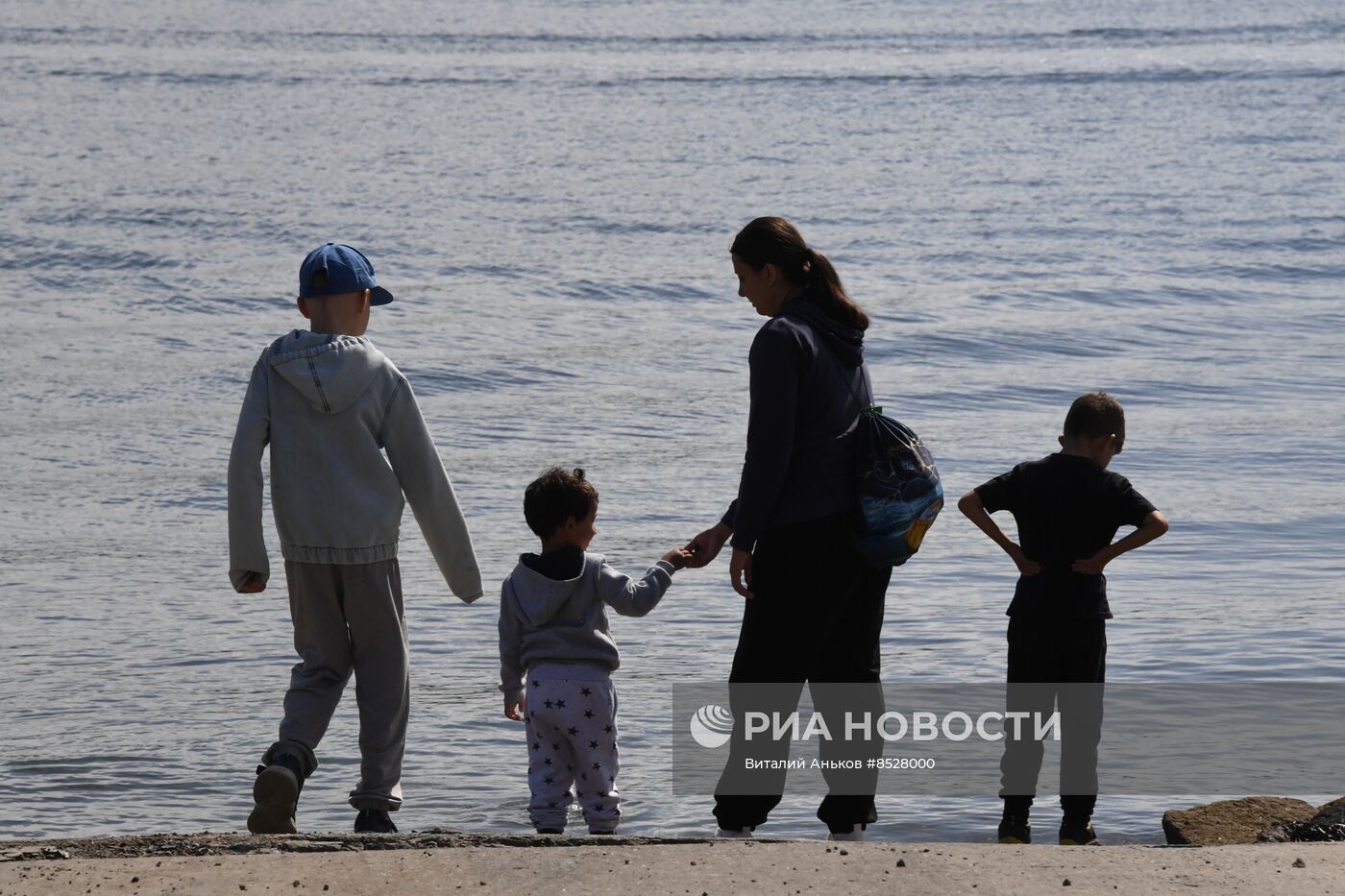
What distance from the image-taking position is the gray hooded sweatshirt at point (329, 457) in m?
4.52

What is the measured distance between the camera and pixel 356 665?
185 inches

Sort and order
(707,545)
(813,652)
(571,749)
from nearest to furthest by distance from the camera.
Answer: (813,652), (707,545), (571,749)

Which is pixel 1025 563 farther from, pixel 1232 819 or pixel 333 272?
pixel 333 272

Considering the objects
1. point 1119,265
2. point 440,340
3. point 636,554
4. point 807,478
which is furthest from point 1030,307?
point 807,478

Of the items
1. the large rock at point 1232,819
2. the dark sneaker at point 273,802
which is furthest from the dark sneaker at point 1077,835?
the dark sneaker at point 273,802

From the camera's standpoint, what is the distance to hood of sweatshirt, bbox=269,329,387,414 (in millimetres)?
4496

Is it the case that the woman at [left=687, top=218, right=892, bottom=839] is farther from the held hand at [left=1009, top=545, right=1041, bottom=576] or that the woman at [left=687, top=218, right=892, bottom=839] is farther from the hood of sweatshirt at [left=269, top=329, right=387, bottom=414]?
the hood of sweatshirt at [left=269, top=329, right=387, bottom=414]

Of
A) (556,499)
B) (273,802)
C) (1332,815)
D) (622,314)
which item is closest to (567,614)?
(556,499)

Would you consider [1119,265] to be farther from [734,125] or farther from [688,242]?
[734,125]

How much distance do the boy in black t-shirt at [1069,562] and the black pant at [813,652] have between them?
0.46 metres

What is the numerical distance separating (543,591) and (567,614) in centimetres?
10

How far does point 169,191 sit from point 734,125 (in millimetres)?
9507

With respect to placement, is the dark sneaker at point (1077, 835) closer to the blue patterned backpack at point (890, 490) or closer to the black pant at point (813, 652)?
the black pant at point (813, 652)

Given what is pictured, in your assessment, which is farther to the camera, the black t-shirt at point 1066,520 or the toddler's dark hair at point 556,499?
the black t-shirt at point 1066,520
